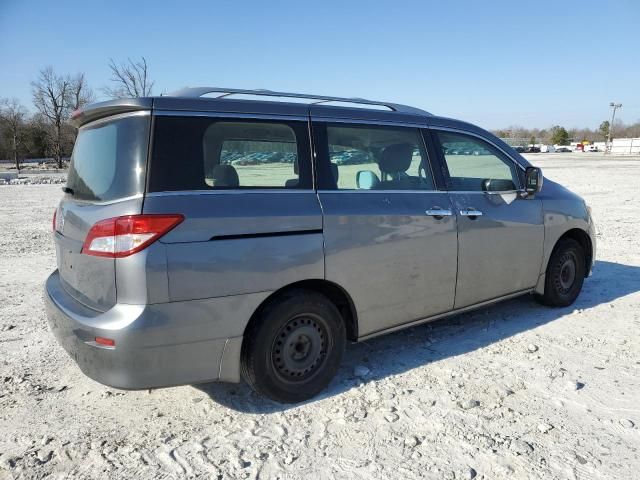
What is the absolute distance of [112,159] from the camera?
9.40ft

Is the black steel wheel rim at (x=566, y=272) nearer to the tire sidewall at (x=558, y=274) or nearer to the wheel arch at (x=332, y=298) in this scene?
the tire sidewall at (x=558, y=274)

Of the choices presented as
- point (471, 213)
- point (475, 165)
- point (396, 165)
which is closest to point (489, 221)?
point (471, 213)

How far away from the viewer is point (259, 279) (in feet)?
9.48

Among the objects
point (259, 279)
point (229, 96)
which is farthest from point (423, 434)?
point (229, 96)

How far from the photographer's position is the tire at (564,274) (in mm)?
4918

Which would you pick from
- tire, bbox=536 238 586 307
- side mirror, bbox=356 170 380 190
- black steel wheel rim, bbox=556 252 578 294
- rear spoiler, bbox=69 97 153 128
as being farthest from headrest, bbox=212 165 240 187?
black steel wheel rim, bbox=556 252 578 294

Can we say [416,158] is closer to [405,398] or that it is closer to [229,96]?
[229,96]

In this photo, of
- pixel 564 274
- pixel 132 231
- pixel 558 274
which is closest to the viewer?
pixel 132 231

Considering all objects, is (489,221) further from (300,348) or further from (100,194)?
(100,194)

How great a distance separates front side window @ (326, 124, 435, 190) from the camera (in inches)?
134

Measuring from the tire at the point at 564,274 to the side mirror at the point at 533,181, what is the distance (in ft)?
2.53

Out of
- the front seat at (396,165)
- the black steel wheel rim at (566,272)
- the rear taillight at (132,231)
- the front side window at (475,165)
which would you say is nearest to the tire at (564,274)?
the black steel wheel rim at (566,272)

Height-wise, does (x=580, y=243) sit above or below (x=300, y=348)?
above

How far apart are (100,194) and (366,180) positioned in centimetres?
181
